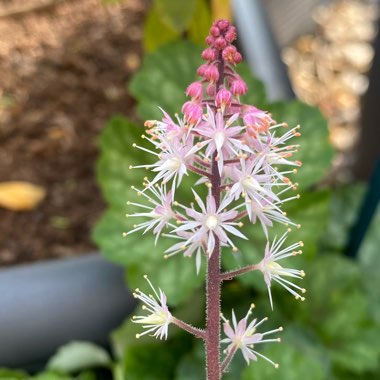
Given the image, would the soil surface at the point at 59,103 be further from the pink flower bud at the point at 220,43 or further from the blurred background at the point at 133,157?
the pink flower bud at the point at 220,43

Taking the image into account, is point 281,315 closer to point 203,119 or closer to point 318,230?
point 318,230

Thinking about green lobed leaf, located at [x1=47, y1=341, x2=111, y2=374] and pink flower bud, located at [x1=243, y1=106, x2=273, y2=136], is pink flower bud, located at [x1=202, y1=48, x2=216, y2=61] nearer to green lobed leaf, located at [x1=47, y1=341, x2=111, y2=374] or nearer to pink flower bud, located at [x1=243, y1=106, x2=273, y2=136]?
pink flower bud, located at [x1=243, y1=106, x2=273, y2=136]

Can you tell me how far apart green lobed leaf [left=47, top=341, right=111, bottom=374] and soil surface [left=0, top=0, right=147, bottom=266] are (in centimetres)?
26

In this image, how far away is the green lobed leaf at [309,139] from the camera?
1.05 m

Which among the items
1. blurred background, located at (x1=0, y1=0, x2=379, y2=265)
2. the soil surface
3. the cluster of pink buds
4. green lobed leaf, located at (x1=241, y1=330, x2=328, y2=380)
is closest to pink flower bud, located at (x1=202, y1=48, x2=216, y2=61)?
the cluster of pink buds

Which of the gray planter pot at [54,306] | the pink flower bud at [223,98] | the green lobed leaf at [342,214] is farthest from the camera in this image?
the green lobed leaf at [342,214]

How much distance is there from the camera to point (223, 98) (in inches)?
21.1

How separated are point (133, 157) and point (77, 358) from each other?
30 centimetres

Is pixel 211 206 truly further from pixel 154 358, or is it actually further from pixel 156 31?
pixel 156 31

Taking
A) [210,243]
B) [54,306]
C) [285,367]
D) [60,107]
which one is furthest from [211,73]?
[60,107]

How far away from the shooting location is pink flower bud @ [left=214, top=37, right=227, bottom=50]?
1.78 ft

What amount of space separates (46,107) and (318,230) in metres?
0.66

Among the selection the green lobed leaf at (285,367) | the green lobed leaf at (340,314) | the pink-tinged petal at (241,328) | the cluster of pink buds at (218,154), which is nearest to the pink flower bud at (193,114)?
the cluster of pink buds at (218,154)

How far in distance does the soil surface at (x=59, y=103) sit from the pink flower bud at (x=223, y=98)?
840 mm
